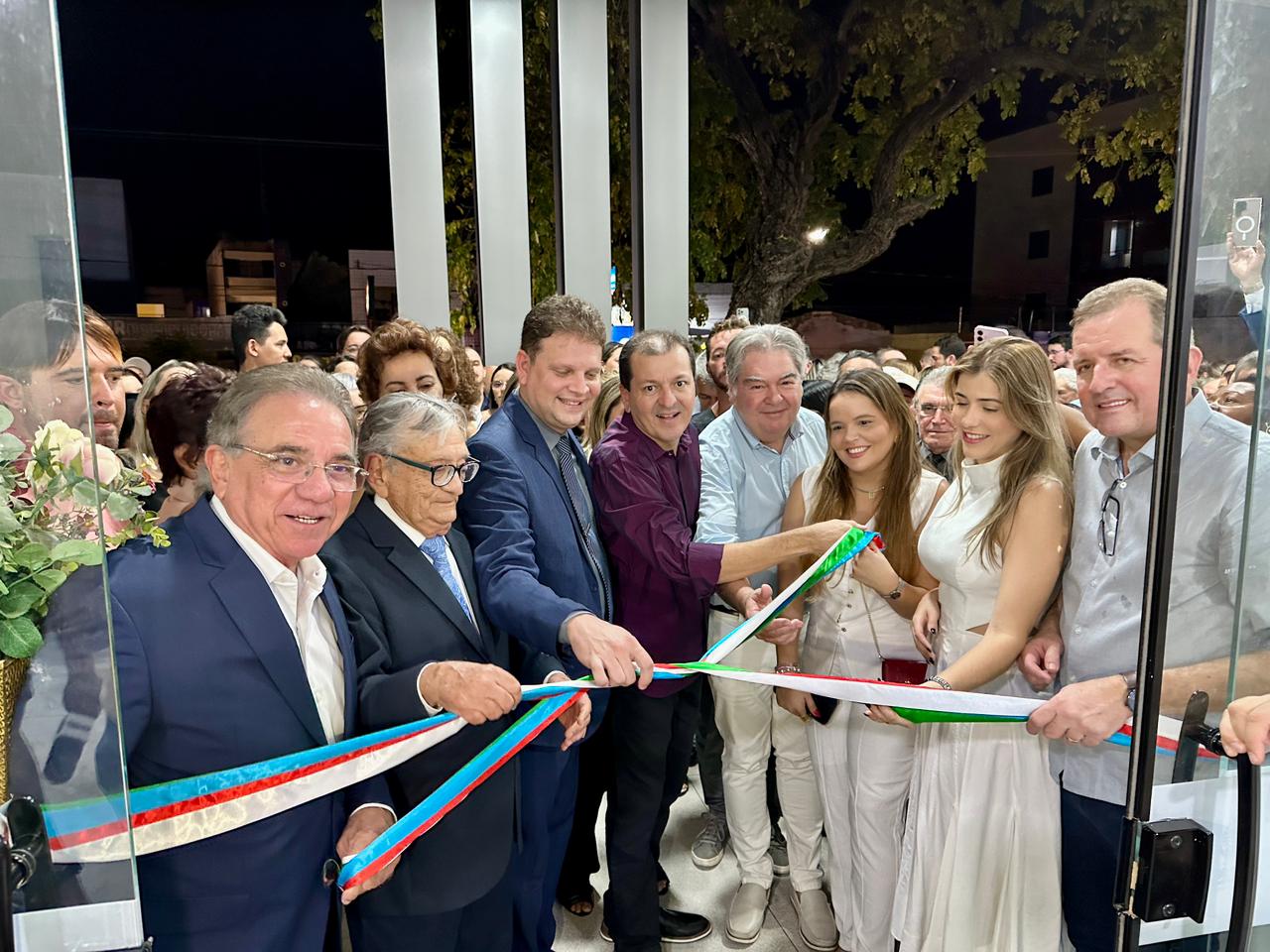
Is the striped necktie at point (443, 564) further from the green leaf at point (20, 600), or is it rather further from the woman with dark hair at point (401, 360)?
the woman with dark hair at point (401, 360)

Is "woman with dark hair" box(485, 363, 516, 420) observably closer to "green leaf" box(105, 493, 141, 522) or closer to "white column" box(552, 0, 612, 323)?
"white column" box(552, 0, 612, 323)

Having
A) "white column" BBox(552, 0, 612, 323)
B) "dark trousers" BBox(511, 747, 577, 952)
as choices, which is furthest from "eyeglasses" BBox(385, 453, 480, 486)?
"white column" BBox(552, 0, 612, 323)

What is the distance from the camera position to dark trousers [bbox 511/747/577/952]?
2.27 metres

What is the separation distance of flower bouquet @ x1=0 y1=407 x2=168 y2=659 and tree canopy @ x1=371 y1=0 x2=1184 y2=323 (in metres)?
7.52

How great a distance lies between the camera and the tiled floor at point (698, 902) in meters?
2.88

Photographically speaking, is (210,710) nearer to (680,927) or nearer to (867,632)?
(867,632)

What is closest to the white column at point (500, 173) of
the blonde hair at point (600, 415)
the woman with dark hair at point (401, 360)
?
the blonde hair at point (600, 415)

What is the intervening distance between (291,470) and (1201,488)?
1.39 m

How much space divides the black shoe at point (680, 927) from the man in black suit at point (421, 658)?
1.11m

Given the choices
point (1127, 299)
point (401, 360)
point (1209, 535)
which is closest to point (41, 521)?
point (1209, 535)

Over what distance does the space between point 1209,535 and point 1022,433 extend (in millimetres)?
1211

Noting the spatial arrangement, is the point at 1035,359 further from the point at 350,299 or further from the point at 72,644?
the point at 350,299

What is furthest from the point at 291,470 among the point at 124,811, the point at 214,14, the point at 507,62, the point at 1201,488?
the point at 214,14

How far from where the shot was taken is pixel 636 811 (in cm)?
265
